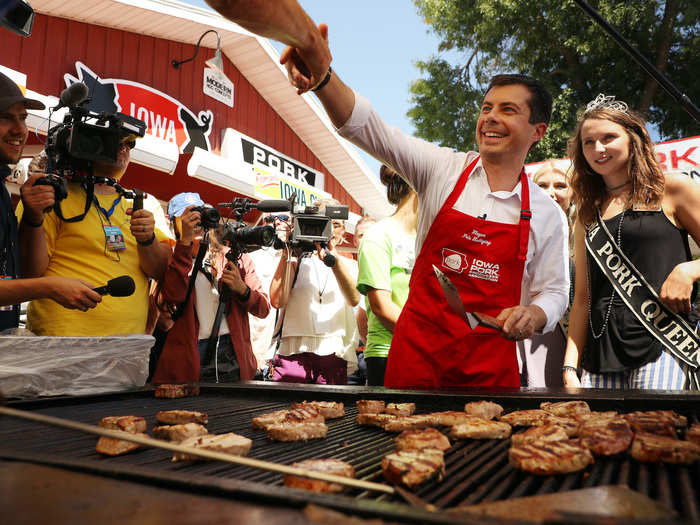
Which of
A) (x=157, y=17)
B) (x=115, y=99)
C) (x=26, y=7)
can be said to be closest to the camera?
(x=26, y=7)

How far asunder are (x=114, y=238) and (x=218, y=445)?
6.34 ft

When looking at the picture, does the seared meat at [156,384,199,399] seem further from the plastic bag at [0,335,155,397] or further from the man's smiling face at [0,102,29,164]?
the man's smiling face at [0,102,29,164]

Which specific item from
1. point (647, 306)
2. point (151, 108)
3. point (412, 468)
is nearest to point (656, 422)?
point (412, 468)

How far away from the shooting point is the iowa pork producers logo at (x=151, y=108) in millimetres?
6496

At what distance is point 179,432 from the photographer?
4.17ft

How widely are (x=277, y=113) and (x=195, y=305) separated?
787 centimetres

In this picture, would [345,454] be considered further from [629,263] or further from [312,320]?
[312,320]

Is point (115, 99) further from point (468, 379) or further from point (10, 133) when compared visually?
point (468, 379)

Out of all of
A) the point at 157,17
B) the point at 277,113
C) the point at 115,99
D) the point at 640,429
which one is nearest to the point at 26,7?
the point at 640,429

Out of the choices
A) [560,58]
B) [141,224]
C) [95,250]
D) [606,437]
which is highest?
[560,58]

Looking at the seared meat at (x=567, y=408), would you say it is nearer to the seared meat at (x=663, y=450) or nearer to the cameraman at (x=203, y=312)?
the seared meat at (x=663, y=450)

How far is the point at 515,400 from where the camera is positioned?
1690 millimetres

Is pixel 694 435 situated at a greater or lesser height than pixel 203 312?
lesser

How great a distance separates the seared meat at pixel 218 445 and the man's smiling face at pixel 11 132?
1.88 m
